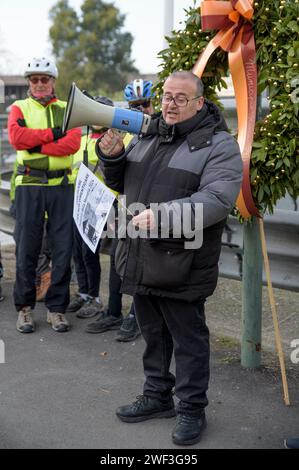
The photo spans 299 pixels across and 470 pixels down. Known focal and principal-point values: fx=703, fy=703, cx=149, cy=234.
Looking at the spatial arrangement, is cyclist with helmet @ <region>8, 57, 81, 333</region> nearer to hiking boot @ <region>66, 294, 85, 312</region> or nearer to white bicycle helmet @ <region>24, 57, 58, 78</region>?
white bicycle helmet @ <region>24, 57, 58, 78</region>

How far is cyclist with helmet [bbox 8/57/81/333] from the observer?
6.03 m

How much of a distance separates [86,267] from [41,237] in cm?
64

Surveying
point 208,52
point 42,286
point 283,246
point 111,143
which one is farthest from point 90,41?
point 111,143

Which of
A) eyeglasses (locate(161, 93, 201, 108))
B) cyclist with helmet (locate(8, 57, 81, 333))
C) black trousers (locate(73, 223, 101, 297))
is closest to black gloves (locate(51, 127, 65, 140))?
cyclist with helmet (locate(8, 57, 81, 333))

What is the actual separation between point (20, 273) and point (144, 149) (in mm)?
2415

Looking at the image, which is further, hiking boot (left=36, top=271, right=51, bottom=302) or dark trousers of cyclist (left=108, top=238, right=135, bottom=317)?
hiking boot (left=36, top=271, right=51, bottom=302)

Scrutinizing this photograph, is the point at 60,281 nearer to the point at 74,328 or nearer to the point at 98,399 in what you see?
the point at 74,328

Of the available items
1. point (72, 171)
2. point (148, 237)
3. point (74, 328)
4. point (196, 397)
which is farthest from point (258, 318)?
point (72, 171)

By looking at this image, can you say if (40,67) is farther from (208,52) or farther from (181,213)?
(181,213)

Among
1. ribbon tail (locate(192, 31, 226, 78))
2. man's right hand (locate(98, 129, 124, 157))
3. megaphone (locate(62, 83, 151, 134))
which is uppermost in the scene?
ribbon tail (locate(192, 31, 226, 78))

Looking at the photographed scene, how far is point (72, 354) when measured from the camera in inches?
222

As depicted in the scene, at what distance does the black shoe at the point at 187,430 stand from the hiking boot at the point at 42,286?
10.4ft

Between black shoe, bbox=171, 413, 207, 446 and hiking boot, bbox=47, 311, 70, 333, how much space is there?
2.15 metres

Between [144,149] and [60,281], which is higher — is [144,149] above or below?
above
